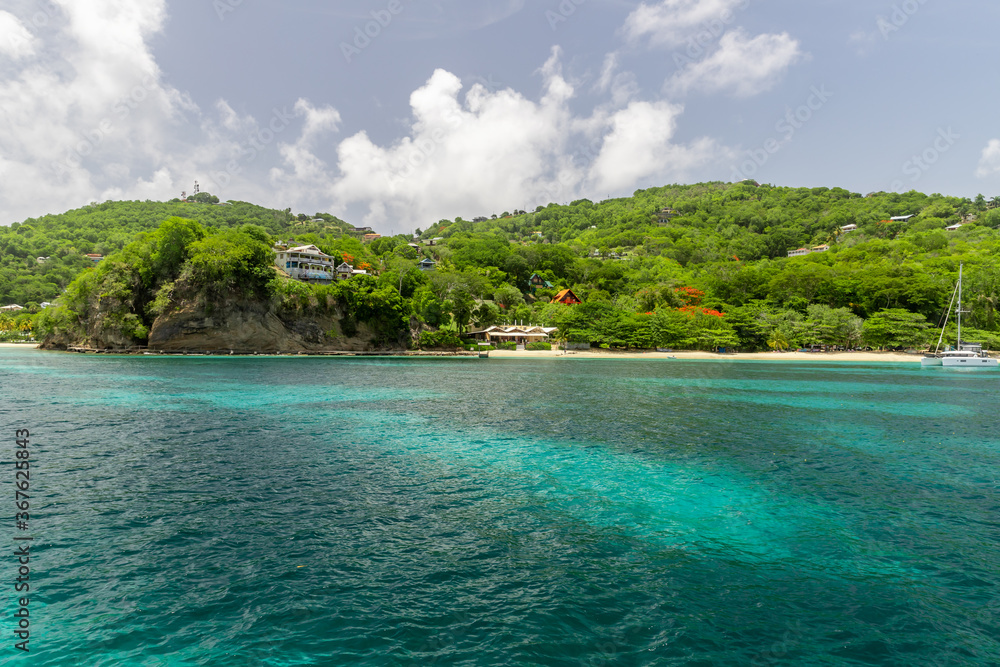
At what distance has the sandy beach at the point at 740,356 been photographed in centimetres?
6306

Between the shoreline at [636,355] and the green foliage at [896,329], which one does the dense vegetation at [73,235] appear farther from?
the green foliage at [896,329]

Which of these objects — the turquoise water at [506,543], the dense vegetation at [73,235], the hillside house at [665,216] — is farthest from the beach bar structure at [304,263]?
the hillside house at [665,216]

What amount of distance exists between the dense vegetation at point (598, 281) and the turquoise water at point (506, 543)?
53498 millimetres

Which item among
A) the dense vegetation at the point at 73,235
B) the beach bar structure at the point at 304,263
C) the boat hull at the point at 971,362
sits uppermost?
the dense vegetation at the point at 73,235

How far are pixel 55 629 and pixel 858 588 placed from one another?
10.7 metres

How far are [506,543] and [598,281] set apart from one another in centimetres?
9842

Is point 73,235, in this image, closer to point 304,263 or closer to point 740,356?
point 304,263

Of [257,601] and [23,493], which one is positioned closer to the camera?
[257,601]

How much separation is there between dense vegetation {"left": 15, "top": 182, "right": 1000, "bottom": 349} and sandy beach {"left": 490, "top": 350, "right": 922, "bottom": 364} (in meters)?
2.72

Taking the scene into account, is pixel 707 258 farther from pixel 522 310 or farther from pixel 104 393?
pixel 104 393

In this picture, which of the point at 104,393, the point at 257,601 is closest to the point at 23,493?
the point at 257,601

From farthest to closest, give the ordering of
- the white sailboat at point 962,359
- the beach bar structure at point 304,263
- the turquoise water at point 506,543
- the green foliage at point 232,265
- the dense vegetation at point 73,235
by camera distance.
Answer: the dense vegetation at point 73,235, the beach bar structure at point 304,263, the green foliage at point 232,265, the white sailboat at point 962,359, the turquoise water at point 506,543

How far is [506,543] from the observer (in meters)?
8.23

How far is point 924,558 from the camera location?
25.4ft
